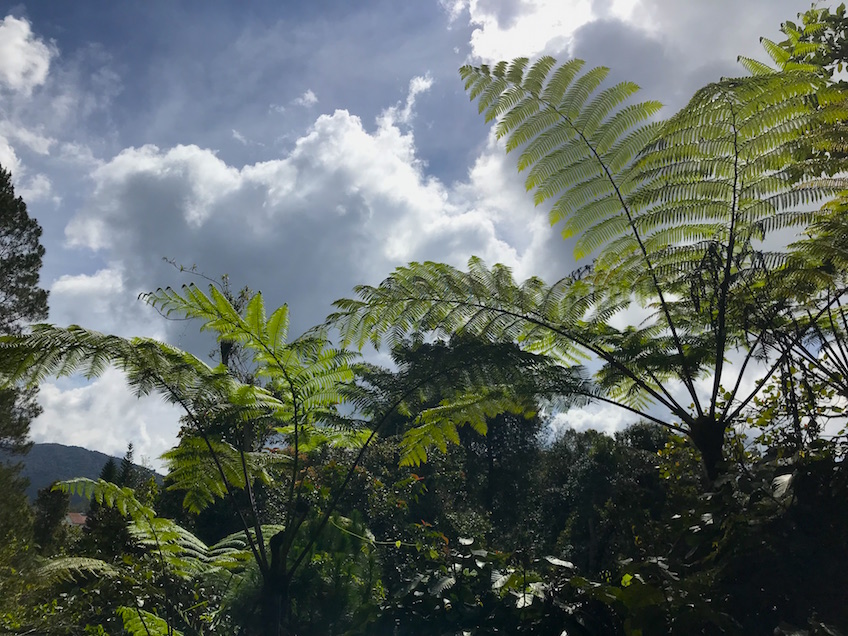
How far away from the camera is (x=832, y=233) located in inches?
118

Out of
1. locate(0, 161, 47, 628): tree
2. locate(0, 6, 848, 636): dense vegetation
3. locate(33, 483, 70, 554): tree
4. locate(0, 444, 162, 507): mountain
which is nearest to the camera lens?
locate(0, 6, 848, 636): dense vegetation

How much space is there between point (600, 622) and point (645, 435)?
54.6 ft

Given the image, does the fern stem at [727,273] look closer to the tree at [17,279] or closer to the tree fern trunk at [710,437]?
the tree fern trunk at [710,437]

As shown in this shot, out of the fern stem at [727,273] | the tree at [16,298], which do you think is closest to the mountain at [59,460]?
the tree at [16,298]

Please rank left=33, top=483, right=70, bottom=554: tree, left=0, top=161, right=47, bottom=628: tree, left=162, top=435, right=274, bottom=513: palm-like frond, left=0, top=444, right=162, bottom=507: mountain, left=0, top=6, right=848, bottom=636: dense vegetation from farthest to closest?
1. left=0, top=444, right=162, bottom=507: mountain
2. left=33, top=483, right=70, bottom=554: tree
3. left=0, top=161, right=47, bottom=628: tree
4. left=162, top=435, right=274, bottom=513: palm-like frond
5. left=0, top=6, right=848, bottom=636: dense vegetation

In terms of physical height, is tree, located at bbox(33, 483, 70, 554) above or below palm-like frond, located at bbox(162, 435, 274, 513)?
below

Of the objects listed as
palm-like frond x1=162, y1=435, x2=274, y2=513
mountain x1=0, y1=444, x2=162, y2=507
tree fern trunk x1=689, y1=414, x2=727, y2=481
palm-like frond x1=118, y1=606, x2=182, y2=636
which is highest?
mountain x1=0, y1=444, x2=162, y2=507

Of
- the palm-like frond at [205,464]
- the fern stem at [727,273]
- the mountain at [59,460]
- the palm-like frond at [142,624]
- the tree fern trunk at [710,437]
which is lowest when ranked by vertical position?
the palm-like frond at [142,624]

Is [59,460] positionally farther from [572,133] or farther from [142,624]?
[572,133]

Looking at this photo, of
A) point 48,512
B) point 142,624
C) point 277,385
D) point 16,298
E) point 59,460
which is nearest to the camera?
point 142,624

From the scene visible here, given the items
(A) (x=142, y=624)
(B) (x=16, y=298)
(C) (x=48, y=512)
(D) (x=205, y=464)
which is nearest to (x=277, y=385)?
(D) (x=205, y=464)

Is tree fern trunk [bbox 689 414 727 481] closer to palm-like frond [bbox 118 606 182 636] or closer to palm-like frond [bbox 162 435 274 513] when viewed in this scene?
palm-like frond [bbox 162 435 274 513]

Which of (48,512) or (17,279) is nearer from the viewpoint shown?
(17,279)

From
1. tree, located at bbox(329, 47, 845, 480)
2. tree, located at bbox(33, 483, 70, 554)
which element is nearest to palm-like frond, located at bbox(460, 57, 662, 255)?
tree, located at bbox(329, 47, 845, 480)
